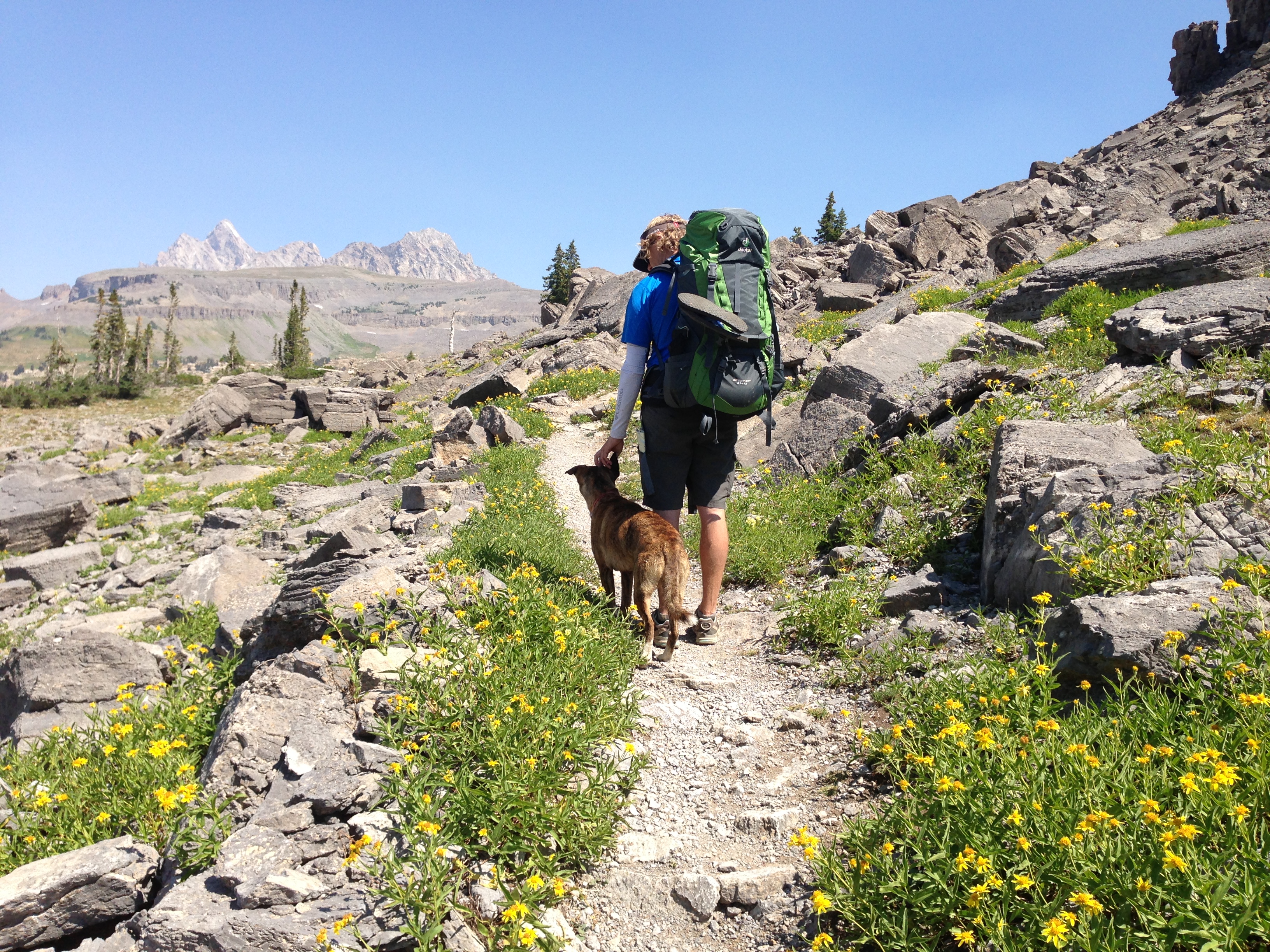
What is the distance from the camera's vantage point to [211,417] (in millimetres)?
27281

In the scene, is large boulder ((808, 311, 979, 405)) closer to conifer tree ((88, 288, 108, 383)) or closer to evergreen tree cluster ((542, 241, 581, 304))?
evergreen tree cluster ((542, 241, 581, 304))

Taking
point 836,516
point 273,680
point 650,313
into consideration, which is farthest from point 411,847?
point 836,516

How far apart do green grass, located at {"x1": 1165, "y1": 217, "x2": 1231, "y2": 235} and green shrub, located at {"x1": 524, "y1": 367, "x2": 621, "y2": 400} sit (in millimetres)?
13624

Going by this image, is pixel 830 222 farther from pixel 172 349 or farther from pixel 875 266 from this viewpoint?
pixel 172 349

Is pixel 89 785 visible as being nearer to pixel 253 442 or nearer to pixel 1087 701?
pixel 1087 701

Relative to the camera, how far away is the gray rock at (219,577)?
30.8ft

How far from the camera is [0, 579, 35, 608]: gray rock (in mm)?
12008

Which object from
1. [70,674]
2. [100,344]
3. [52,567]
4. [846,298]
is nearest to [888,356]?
[70,674]

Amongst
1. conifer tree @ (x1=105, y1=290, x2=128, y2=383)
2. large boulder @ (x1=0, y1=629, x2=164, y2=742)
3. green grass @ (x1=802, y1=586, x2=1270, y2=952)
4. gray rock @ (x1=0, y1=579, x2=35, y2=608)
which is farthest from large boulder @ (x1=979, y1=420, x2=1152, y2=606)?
conifer tree @ (x1=105, y1=290, x2=128, y2=383)

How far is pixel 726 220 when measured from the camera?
4.88 meters

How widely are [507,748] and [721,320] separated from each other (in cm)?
285

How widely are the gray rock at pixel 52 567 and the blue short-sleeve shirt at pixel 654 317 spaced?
12466 millimetres

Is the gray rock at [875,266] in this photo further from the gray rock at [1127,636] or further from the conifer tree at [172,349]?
the conifer tree at [172,349]

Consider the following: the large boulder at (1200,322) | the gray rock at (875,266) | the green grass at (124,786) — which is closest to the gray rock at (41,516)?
the green grass at (124,786)
